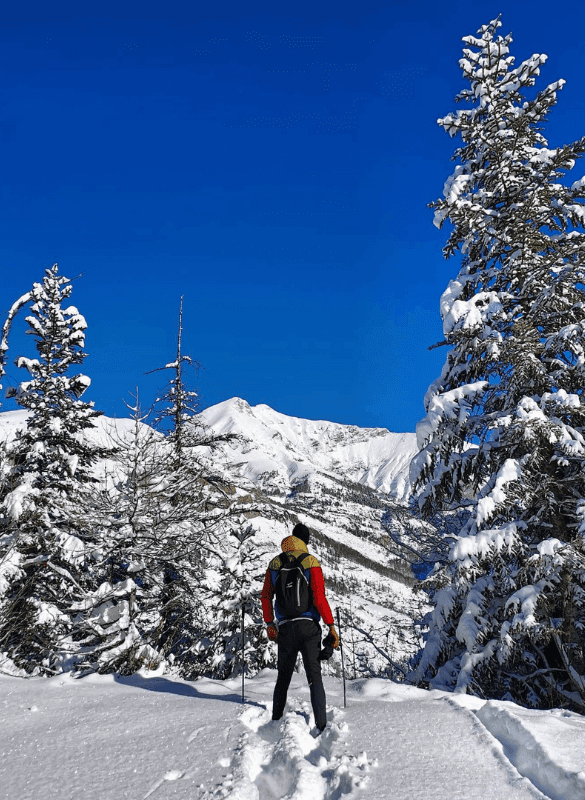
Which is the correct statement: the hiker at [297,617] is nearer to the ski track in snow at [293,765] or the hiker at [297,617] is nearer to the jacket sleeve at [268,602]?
the jacket sleeve at [268,602]

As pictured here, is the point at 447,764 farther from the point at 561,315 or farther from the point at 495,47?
the point at 495,47

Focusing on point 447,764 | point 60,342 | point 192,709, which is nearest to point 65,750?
point 192,709

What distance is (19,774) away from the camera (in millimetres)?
4094

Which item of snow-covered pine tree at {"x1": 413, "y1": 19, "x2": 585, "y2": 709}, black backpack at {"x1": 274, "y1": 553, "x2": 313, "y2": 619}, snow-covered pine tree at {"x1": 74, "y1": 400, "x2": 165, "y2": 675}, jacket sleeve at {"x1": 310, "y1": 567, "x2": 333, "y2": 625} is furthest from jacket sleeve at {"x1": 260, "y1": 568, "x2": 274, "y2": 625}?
snow-covered pine tree at {"x1": 74, "y1": 400, "x2": 165, "y2": 675}

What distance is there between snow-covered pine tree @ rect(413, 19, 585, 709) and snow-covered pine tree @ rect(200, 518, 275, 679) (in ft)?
28.0

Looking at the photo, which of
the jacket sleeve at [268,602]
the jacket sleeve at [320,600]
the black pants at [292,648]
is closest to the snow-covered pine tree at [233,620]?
the jacket sleeve at [268,602]

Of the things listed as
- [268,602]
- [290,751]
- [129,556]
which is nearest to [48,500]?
[129,556]

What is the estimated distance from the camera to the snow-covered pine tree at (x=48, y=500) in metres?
12.2

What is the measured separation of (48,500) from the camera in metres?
13.6

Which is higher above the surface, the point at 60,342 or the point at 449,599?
the point at 60,342

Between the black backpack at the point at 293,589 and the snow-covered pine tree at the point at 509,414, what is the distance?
112 inches

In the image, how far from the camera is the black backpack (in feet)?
18.0

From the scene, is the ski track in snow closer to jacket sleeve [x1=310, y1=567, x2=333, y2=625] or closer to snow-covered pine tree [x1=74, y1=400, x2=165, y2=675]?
jacket sleeve [x1=310, y1=567, x2=333, y2=625]

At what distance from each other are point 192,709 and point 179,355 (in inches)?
505
